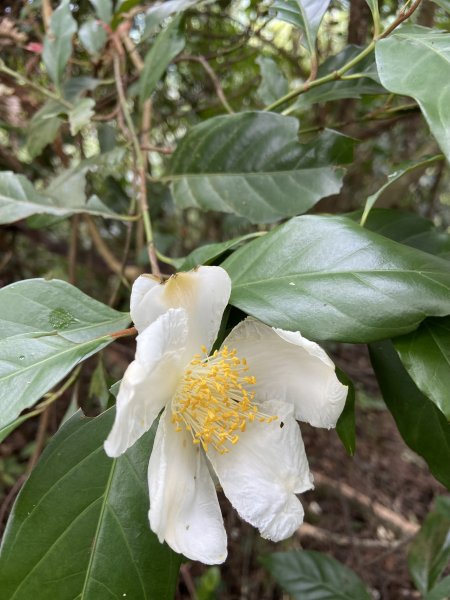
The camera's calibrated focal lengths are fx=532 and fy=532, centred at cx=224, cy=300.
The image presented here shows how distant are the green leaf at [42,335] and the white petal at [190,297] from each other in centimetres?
7

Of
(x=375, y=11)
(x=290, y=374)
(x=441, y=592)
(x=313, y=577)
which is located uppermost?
(x=375, y=11)

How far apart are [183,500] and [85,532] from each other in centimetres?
12

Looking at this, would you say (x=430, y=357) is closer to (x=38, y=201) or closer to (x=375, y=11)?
(x=375, y=11)

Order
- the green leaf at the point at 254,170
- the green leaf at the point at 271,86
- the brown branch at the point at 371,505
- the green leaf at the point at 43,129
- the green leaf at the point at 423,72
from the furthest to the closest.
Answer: the brown branch at the point at 371,505, the green leaf at the point at 43,129, the green leaf at the point at 271,86, the green leaf at the point at 254,170, the green leaf at the point at 423,72

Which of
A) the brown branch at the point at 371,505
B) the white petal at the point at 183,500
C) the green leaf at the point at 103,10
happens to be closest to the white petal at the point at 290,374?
the white petal at the point at 183,500

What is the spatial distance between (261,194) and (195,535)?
0.53 meters

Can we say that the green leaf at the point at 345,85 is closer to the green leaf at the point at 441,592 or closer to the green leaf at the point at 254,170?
the green leaf at the point at 254,170

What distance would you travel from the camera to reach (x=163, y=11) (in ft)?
3.24

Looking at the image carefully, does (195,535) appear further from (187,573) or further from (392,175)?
(187,573)

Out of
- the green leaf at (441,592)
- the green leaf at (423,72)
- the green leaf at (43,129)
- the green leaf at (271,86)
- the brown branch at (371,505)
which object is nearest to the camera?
the green leaf at (423,72)

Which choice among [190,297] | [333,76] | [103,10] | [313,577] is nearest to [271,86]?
[333,76]

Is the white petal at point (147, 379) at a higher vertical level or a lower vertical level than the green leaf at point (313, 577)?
higher

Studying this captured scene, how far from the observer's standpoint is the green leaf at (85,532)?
56 cm

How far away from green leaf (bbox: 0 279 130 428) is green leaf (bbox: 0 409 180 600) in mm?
101
